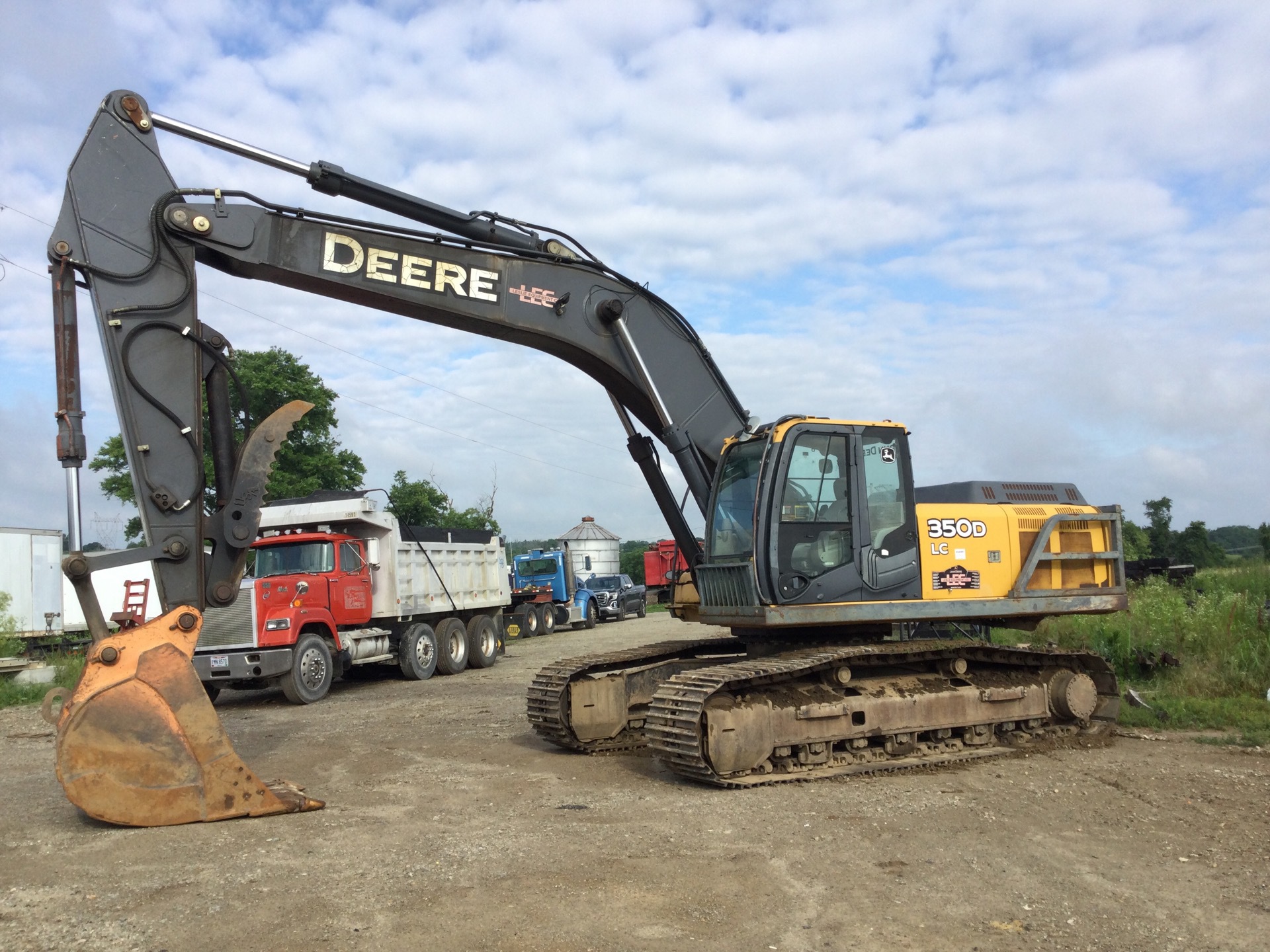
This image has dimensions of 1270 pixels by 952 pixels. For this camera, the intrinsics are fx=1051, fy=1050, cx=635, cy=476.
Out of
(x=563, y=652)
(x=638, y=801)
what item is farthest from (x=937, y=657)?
(x=563, y=652)

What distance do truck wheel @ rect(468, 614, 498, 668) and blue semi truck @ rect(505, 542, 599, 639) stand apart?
934 centimetres

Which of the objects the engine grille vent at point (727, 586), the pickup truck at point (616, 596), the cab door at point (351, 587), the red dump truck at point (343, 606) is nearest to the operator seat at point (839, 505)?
the engine grille vent at point (727, 586)

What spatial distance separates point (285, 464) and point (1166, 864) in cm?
3698

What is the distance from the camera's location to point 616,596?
36.2 meters

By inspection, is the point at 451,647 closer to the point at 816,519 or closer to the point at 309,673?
the point at 309,673

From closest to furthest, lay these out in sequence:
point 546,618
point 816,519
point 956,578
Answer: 1. point 816,519
2. point 956,578
3. point 546,618

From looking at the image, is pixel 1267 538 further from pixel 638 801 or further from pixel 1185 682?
pixel 638 801

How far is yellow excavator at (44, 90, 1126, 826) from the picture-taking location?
711cm

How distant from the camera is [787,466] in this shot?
859 cm

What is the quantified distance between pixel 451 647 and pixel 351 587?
3.28 meters

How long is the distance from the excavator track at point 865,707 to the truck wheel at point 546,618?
21418mm

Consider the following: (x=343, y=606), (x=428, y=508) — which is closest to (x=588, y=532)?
(x=428, y=508)

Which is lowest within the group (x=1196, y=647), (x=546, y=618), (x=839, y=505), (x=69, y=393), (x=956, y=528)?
(x=546, y=618)

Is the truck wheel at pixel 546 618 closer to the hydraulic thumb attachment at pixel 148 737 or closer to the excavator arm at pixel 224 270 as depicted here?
the excavator arm at pixel 224 270
